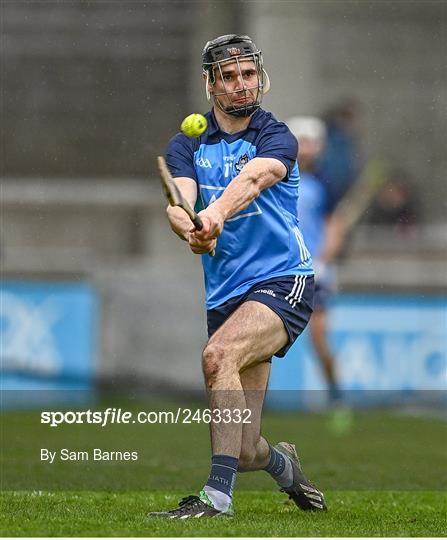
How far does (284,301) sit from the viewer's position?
5949 millimetres

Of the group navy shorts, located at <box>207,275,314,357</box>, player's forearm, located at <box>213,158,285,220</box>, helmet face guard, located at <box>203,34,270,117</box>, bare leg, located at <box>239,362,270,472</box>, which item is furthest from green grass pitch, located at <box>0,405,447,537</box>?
helmet face guard, located at <box>203,34,270,117</box>

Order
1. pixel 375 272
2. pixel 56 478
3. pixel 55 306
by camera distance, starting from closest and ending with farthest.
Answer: pixel 56 478, pixel 55 306, pixel 375 272

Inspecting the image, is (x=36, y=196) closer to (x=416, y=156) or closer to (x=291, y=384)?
(x=291, y=384)

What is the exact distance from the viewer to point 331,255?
12367 mm

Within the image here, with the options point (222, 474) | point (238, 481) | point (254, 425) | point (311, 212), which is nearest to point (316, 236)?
point (311, 212)

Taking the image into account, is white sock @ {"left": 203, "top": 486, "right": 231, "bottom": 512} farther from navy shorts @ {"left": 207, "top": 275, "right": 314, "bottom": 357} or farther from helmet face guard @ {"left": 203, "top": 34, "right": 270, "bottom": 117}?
helmet face guard @ {"left": 203, "top": 34, "right": 270, "bottom": 117}

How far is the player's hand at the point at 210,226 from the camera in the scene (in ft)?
18.1

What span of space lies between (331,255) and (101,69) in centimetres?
268

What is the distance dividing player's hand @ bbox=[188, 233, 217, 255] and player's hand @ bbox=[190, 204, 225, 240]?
2cm

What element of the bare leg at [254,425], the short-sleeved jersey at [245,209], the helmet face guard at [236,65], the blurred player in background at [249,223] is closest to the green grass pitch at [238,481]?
the bare leg at [254,425]

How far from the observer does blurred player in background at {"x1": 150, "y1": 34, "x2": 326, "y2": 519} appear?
582 centimetres

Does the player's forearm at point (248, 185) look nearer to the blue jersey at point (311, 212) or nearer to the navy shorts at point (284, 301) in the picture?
the navy shorts at point (284, 301)

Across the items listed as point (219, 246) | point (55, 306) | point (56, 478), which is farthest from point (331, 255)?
point (219, 246)

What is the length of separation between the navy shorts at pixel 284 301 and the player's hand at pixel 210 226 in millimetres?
459
